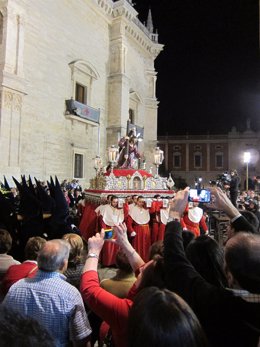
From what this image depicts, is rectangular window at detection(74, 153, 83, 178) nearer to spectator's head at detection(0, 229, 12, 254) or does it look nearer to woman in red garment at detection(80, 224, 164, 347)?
spectator's head at detection(0, 229, 12, 254)

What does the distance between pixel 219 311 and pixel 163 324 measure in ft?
1.79

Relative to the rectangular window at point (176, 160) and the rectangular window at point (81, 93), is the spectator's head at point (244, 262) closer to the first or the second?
the rectangular window at point (81, 93)

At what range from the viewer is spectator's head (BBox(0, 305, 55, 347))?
3.30 feet

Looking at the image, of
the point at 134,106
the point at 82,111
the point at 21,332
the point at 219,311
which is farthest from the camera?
the point at 134,106

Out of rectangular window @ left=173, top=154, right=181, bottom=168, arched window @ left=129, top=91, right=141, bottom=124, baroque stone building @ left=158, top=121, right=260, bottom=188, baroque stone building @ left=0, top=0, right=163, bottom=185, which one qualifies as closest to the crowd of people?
baroque stone building @ left=0, top=0, right=163, bottom=185

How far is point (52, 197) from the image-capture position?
489 cm

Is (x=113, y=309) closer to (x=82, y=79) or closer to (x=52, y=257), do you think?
(x=52, y=257)

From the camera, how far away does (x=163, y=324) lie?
1.08 meters

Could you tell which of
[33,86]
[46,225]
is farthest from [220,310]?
[33,86]

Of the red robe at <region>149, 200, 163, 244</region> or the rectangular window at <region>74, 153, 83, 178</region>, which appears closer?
the red robe at <region>149, 200, 163, 244</region>

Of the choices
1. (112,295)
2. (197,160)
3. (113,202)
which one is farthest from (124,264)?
(197,160)

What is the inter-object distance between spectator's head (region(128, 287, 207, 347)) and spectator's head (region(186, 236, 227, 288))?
91 centimetres

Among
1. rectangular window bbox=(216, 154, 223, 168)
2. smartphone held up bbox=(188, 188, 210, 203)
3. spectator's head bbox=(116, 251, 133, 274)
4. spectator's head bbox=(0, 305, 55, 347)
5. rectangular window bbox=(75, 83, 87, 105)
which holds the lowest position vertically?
spectator's head bbox=(116, 251, 133, 274)

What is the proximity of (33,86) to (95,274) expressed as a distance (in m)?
14.9
